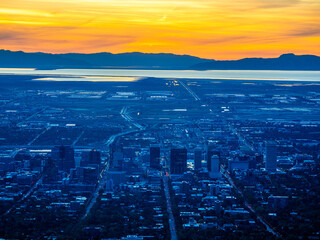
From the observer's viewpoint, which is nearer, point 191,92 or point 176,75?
point 191,92

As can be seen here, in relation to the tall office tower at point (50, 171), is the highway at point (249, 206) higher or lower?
lower

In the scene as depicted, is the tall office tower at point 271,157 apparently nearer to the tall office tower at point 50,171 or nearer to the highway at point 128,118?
the tall office tower at point 50,171

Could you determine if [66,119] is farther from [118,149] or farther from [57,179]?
[57,179]

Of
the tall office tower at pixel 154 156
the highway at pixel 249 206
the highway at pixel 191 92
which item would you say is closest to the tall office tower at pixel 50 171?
the tall office tower at pixel 154 156

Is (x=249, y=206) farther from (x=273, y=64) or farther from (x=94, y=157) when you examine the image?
(x=273, y=64)

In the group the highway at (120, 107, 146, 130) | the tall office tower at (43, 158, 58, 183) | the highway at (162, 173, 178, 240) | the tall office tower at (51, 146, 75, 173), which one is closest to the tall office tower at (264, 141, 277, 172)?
the highway at (162, 173, 178, 240)

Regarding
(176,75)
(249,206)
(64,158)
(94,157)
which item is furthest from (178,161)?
(176,75)

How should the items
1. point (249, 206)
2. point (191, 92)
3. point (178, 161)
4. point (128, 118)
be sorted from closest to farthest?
point (249, 206)
point (178, 161)
point (128, 118)
point (191, 92)
